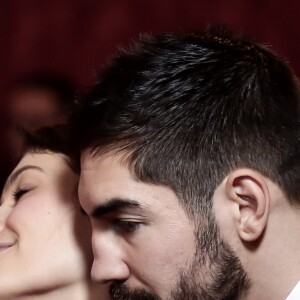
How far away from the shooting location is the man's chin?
1254mm

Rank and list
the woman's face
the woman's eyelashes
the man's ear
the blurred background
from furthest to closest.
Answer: the blurred background, the woman's eyelashes, the woman's face, the man's ear

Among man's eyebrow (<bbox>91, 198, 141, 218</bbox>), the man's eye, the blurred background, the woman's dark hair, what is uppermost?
the blurred background

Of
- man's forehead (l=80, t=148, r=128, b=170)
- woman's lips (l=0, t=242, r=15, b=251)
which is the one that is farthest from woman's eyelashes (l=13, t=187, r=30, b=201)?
man's forehead (l=80, t=148, r=128, b=170)

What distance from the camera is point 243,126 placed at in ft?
4.08

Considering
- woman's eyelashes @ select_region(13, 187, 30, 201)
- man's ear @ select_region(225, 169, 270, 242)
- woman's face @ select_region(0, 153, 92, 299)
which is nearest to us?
man's ear @ select_region(225, 169, 270, 242)

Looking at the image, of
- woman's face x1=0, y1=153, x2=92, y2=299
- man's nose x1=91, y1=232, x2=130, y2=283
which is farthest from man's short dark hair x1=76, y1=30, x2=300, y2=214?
woman's face x1=0, y1=153, x2=92, y2=299

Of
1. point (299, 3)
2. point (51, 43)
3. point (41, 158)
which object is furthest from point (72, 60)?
point (41, 158)

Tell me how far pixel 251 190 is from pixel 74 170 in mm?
485

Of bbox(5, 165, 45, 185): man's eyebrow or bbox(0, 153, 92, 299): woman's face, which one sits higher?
bbox(5, 165, 45, 185): man's eyebrow

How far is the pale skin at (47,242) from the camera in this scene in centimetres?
152

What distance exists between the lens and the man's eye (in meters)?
1.24

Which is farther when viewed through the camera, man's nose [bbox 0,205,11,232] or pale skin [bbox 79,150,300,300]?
man's nose [bbox 0,205,11,232]

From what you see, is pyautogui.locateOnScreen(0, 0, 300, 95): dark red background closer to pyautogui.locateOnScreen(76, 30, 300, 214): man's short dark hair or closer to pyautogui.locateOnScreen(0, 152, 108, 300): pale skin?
pyautogui.locateOnScreen(0, 152, 108, 300): pale skin

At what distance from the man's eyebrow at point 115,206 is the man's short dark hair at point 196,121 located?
4cm
